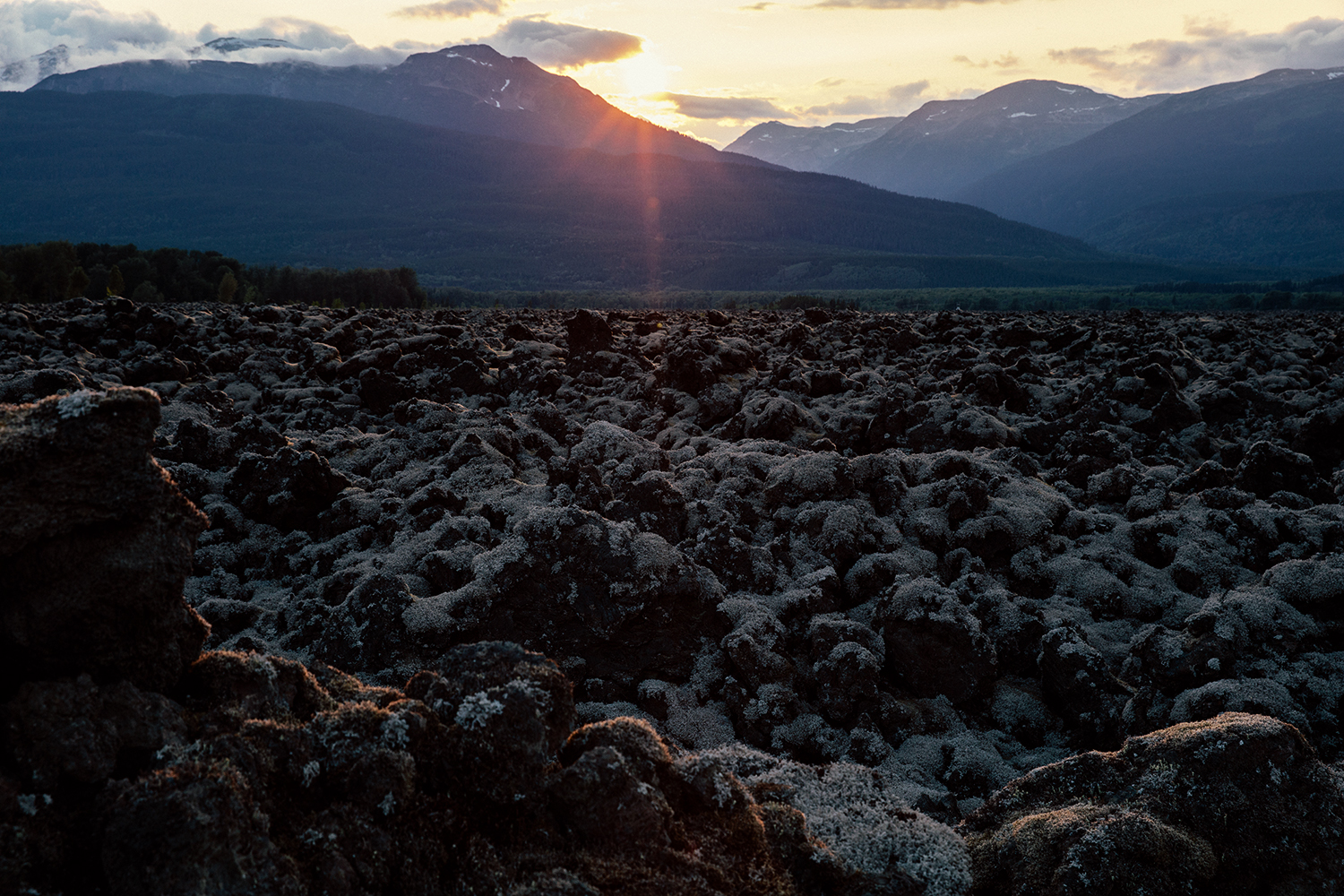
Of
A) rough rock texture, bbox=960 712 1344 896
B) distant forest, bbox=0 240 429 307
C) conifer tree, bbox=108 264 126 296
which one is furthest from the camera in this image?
conifer tree, bbox=108 264 126 296

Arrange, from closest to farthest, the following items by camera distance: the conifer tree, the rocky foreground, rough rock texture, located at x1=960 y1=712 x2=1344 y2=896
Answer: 1. the rocky foreground
2. rough rock texture, located at x1=960 y1=712 x2=1344 y2=896
3. the conifer tree

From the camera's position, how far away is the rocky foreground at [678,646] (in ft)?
9.59

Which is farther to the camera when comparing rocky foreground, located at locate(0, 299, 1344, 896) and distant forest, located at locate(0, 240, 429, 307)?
distant forest, located at locate(0, 240, 429, 307)

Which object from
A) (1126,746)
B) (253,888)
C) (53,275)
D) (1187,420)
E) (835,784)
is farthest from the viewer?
(53,275)

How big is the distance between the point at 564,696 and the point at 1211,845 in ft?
9.44

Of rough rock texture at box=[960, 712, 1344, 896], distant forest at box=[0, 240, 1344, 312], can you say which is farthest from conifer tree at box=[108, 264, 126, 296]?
rough rock texture at box=[960, 712, 1344, 896]

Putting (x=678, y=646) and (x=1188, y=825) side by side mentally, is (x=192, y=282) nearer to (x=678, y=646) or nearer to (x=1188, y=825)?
(x=678, y=646)

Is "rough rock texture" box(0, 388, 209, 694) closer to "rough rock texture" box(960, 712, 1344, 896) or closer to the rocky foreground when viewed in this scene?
the rocky foreground

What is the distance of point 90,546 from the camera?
3139 millimetres

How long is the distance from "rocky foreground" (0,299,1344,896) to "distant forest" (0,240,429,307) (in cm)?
4102

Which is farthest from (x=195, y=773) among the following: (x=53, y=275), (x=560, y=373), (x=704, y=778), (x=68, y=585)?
(x=53, y=275)

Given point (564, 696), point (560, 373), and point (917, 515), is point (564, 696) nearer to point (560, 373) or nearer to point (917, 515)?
point (917, 515)

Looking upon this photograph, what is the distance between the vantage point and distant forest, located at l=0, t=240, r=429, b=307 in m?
48.0

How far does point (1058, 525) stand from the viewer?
772 cm
